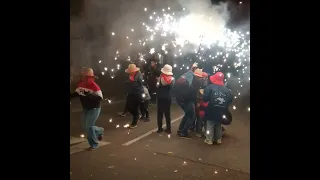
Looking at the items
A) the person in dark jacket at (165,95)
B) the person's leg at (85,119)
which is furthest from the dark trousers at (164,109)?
the person's leg at (85,119)

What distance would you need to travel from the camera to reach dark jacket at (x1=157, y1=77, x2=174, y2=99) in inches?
176

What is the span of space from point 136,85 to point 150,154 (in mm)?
1134

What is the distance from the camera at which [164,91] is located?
4500 mm

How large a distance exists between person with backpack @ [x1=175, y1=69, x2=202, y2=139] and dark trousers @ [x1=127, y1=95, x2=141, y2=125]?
0.68 meters

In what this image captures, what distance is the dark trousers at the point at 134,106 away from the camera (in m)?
4.46

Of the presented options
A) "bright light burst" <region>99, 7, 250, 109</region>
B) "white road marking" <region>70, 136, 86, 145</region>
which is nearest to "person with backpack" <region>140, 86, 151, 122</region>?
"bright light burst" <region>99, 7, 250, 109</region>

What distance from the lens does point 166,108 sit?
459 centimetres

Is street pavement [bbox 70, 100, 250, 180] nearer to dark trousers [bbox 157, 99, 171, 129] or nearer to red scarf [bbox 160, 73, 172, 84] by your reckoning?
dark trousers [bbox 157, 99, 171, 129]

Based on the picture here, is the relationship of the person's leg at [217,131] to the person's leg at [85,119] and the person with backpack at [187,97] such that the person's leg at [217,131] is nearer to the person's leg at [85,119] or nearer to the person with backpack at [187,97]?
the person with backpack at [187,97]

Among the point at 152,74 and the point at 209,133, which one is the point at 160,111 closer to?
the point at 152,74
